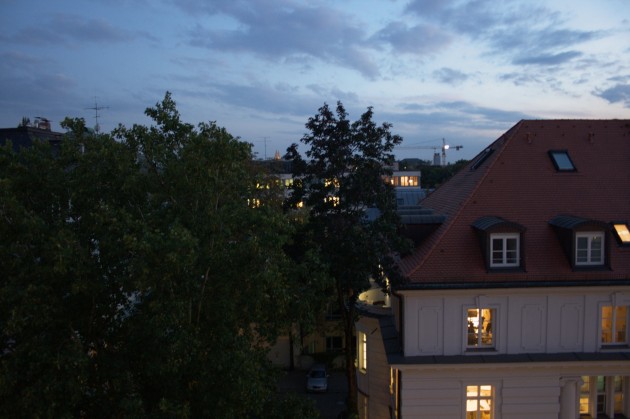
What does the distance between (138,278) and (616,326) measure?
18439 mm

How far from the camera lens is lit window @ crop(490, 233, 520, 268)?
20.1 m

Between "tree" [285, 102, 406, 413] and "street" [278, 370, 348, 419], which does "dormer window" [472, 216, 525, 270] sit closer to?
"tree" [285, 102, 406, 413]

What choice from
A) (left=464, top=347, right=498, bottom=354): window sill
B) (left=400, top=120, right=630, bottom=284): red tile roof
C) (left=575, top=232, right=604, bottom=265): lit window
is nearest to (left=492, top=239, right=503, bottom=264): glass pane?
(left=400, top=120, right=630, bottom=284): red tile roof

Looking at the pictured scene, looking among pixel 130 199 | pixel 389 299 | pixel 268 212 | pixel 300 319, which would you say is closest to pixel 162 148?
Answer: pixel 130 199

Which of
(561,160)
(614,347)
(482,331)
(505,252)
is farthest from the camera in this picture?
(561,160)

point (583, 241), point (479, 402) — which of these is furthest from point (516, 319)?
point (583, 241)

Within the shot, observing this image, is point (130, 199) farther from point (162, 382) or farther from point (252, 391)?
point (252, 391)

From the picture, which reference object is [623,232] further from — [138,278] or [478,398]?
[138,278]

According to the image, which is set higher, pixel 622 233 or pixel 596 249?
pixel 622 233

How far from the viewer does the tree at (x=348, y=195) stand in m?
19.7

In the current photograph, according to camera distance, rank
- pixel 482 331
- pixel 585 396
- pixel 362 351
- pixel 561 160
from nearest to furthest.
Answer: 1. pixel 482 331
2. pixel 585 396
3. pixel 561 160
4. pixel 362 351

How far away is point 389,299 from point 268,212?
12303 millimetres

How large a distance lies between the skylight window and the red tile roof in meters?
0.20

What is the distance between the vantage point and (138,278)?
12164mm
